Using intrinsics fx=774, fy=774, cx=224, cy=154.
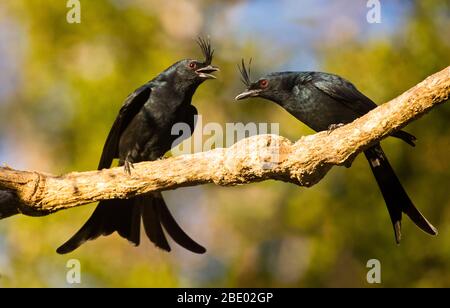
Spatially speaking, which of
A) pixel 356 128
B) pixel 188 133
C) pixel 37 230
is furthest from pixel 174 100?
pixel 37 230

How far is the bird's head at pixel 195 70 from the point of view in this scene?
6254 mm

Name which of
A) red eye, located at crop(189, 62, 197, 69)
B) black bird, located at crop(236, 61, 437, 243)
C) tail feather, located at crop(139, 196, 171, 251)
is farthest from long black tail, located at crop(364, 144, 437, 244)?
tail feather, located at crop(139, 196, 171, 251)

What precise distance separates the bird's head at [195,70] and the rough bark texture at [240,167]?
119cm

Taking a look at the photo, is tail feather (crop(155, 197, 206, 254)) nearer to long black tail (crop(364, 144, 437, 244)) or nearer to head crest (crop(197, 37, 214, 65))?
head crest (crop(197, 37, 214, 65))

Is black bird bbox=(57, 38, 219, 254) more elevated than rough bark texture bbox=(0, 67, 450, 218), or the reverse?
black bird bbox=(57, 38, 219, 254)

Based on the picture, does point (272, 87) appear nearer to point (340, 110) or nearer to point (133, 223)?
point (340, 110)

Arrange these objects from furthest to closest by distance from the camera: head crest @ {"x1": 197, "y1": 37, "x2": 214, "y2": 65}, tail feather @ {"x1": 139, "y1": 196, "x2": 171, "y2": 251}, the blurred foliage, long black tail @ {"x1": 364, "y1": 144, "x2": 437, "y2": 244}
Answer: the blurred foliage → head crest @ {"x1": 197, "y1": 37, "x2": 214, "y2": 65} → tail feather @ {"x1": 139, "y1": 196, "x2": 171, "y2": 251} → long black tail @ {"x1": 364, "y1": 144, "x2": 437, "y2": 244}

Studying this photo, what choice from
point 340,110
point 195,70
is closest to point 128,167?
point 195,70

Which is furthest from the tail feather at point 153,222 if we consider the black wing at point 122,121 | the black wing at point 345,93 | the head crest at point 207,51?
the black wing at point 345,93

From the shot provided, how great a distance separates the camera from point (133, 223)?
615 centimetres

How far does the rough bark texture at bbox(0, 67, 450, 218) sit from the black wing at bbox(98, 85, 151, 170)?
70 centimetres

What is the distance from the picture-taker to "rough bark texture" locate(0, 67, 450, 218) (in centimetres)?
454

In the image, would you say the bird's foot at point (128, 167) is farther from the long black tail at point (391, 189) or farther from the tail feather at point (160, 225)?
the long black tail at point (391, 189)

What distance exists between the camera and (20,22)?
9.27m
